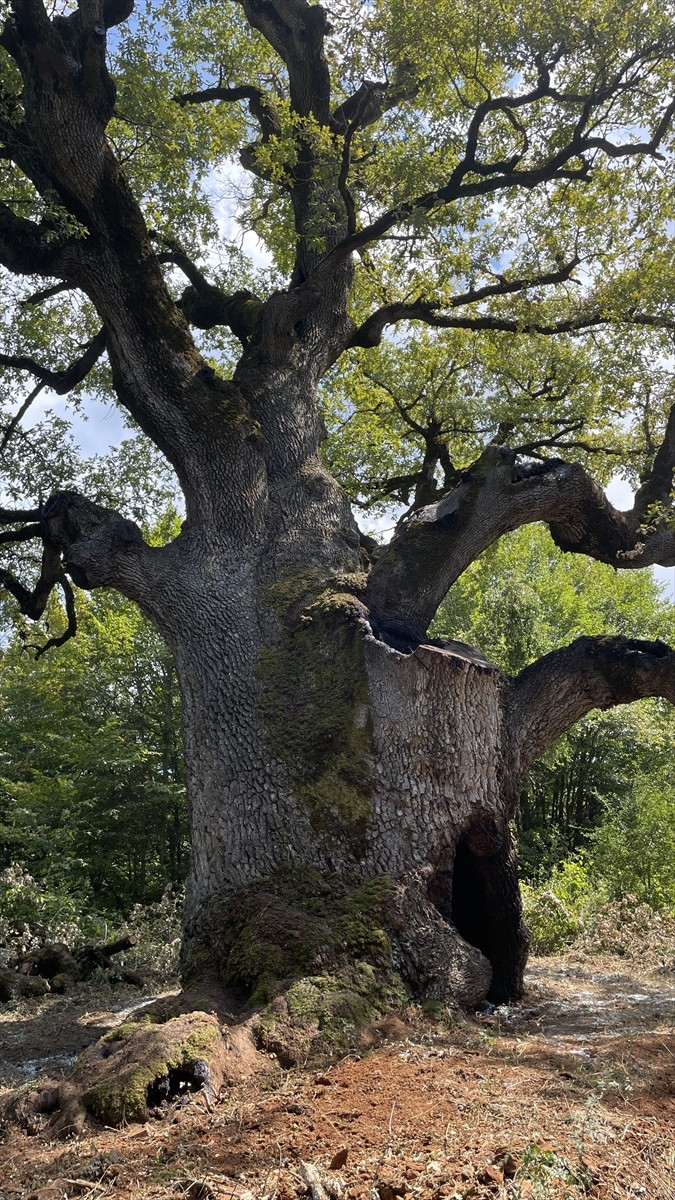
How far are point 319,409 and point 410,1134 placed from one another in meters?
6.57

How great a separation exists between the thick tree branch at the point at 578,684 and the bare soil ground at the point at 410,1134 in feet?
7.37

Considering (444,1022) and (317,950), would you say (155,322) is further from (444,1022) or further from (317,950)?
(444,1022)

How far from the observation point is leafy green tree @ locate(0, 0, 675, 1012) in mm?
5035

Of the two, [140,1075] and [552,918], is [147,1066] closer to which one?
[140,1075]

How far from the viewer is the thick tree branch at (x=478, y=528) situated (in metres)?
6.16

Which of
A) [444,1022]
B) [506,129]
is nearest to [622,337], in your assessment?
[506,129]

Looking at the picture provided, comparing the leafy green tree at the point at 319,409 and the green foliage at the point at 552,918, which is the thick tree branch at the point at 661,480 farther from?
the green foliage at the point at 552,918

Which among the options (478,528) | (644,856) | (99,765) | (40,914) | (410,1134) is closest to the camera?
(410,1134)

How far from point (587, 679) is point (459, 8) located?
656cm

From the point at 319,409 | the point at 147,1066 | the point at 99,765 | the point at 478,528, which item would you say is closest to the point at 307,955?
the point at 147,1066

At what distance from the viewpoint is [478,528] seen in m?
6.55

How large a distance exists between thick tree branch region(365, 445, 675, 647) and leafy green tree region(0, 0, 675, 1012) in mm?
29

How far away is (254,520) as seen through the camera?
660 cm

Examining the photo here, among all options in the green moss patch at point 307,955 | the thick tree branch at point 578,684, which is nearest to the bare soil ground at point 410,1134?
the green moss patch at point 307,955
